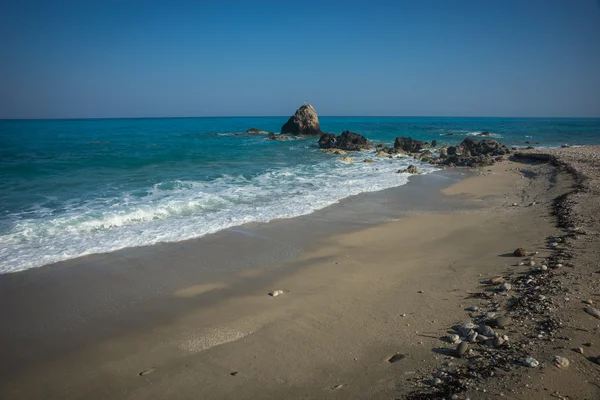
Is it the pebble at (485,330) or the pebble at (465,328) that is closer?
the pebble at (485,330)

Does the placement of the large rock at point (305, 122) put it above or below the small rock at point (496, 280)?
above

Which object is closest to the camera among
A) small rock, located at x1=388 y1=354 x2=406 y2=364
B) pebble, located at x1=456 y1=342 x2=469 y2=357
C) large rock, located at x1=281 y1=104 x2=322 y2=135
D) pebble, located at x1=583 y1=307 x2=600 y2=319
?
pebble, located at x1=456 y1=342 x2=469 y2=357

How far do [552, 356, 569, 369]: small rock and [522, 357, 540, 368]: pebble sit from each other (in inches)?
6.2

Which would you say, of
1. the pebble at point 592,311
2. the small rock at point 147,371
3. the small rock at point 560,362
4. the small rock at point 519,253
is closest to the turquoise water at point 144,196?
the small rock at point 147,371

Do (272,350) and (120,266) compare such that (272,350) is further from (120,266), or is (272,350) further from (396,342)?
(120,266)

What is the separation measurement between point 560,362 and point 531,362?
26 cm

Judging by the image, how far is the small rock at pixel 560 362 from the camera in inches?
137

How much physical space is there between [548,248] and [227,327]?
647cm

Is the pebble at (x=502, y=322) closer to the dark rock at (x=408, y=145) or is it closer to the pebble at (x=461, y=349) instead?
the pebble at (x=461, y=349)

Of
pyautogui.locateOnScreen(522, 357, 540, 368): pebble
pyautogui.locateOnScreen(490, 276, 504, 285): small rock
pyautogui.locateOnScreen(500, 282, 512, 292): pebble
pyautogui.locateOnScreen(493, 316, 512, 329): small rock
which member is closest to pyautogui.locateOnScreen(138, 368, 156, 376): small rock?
pyautogui.locateOnScreen(522, 357, 540, 368): pebble

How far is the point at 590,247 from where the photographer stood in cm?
645

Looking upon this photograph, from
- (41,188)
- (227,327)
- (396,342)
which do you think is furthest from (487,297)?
(41,188)

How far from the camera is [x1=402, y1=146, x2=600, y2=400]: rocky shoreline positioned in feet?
11.3

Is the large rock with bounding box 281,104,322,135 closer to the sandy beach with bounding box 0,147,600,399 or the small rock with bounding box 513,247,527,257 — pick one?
the sandy beach with bounding box 0,147,600,399
